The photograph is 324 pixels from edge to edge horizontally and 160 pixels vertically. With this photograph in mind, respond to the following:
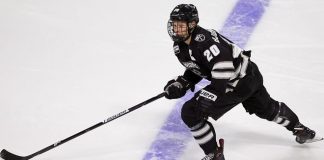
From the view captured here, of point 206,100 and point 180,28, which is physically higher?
point 180,28

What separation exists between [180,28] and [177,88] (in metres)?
0.43

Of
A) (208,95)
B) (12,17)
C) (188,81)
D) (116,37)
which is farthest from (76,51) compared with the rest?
(208,95)

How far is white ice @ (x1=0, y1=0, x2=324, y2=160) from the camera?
3.16 meters

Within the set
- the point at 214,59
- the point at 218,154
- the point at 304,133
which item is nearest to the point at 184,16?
the point at 214,59

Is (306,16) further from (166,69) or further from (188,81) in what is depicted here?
(188,81)

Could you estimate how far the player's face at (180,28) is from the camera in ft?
8.58

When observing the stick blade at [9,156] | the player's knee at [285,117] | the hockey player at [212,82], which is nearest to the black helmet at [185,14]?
the hockey player at [212,82]

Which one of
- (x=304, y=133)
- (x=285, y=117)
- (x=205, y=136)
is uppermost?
(x=205, y=136)

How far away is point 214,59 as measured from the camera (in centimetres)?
258

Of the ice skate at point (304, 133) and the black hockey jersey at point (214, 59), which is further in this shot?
the ice skate at point (304, 133)

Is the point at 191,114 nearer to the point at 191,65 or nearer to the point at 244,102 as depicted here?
the point at 191,65

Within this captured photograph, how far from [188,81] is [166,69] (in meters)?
0.74

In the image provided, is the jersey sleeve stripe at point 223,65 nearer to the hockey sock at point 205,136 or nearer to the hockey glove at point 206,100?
the hockey glove at point 206,100

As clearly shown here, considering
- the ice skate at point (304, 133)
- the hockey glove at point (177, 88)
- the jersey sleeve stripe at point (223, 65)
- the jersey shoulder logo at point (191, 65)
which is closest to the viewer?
the jersey sleeve stripe at point (223, 65)
